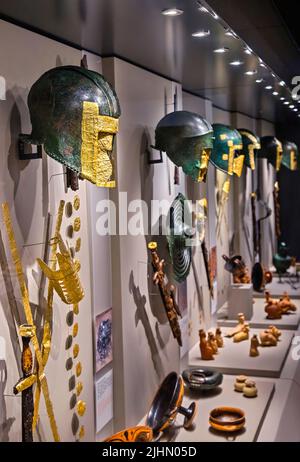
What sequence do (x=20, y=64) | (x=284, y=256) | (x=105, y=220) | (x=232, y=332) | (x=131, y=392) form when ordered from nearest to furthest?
(x=20, y=64) → (x=105, y=220) → (x=131, y=392) → (x=232, y=332) → (x=284, y=256)

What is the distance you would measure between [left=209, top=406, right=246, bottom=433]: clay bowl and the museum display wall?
126mm

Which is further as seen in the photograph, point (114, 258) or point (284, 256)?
point (284, 256)

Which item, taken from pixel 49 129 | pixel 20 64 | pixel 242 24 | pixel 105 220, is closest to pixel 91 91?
pixel 49 129

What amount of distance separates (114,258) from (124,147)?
0.68m

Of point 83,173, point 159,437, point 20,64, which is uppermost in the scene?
point 20,64

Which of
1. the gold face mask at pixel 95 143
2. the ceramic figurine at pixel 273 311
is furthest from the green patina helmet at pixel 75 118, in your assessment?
the ceramic figurine at pixel 273 311

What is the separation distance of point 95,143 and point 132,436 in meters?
1.54

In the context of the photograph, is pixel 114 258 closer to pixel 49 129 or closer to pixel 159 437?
pixel 159 437

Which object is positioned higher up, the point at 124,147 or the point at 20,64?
the point at 20,64

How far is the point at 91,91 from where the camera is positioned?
265 cm

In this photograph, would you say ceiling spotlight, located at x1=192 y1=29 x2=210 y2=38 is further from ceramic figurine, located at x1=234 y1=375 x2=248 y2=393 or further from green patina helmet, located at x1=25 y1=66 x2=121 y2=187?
ceramic figurine, located at x1=234 y1=375 x2=248 y2=393

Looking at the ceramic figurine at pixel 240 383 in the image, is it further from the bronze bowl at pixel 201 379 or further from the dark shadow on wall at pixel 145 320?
the dark shadow on wall at pixel 145 320

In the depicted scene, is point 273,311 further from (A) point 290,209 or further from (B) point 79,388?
(A) point 290,209

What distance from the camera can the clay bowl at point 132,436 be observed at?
321 centimetres
